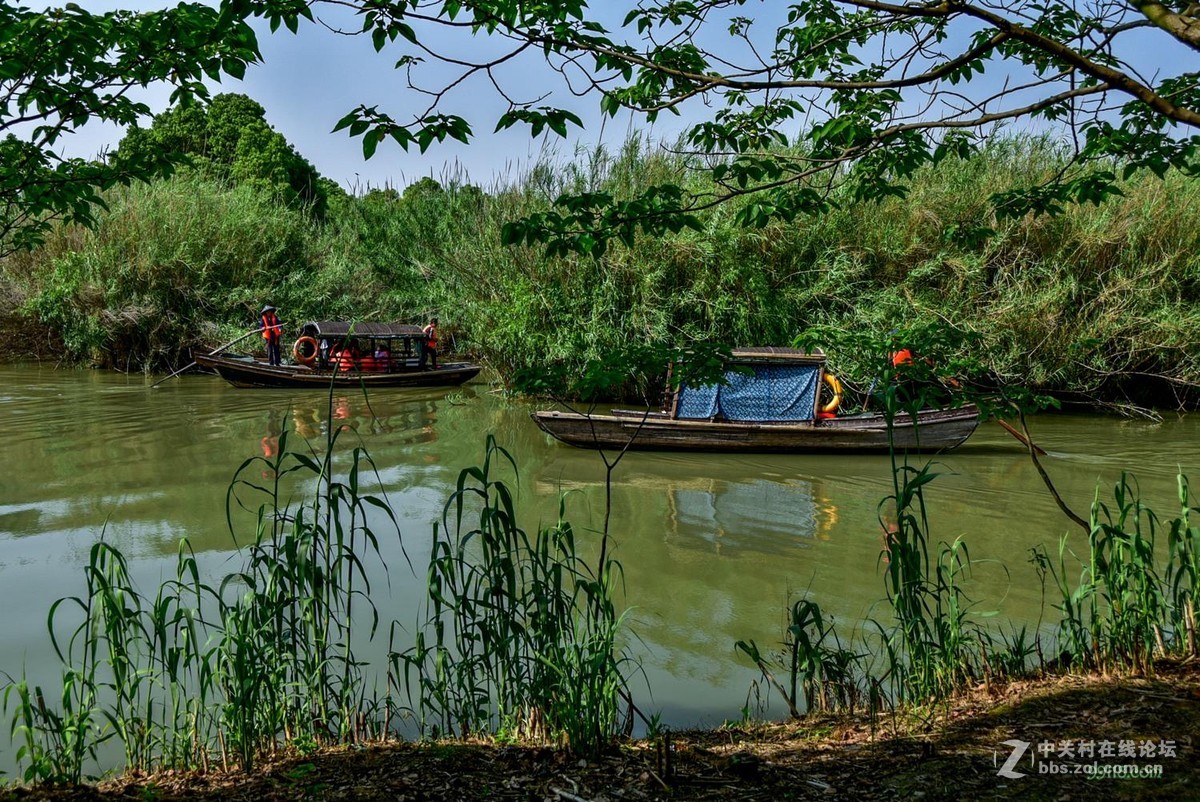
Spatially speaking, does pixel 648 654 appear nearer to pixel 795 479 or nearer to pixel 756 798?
pixel 756 798

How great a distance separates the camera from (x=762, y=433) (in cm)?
1248

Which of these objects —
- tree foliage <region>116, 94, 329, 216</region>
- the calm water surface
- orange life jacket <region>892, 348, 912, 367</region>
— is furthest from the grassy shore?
tree foliage <region>116, 94, 329, 216</region>

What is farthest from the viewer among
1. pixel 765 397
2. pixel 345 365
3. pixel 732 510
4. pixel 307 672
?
pixel 345 365

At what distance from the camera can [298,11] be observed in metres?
3.29

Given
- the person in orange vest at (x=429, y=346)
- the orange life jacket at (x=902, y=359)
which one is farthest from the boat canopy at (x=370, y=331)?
the orange life jacket at (x=902, y=359)

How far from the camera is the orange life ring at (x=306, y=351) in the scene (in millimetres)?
20672

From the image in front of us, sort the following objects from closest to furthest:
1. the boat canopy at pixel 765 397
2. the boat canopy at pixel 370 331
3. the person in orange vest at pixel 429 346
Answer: the boat canopy at pixel 765 397 < the boat canopy at pixel 370 331 < the person in orange vest at pixel 429 346

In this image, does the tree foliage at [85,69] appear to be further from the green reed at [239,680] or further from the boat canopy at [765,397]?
the boat canopy at [765,397]

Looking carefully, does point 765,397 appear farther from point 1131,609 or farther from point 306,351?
point 306,351

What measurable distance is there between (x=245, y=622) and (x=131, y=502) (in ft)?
23.7

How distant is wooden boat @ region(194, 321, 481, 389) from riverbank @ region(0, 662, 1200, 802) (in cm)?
1707

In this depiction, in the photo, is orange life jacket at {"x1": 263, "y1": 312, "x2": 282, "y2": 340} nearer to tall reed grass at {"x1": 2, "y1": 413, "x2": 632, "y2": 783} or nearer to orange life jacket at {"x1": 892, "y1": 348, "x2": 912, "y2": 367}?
orange life jacket at {"x1": 892, "y1": 348, "x2": 912, "y2": 367}

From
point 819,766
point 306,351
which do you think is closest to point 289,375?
point 306,351

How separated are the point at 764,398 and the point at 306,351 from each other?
1278cm
